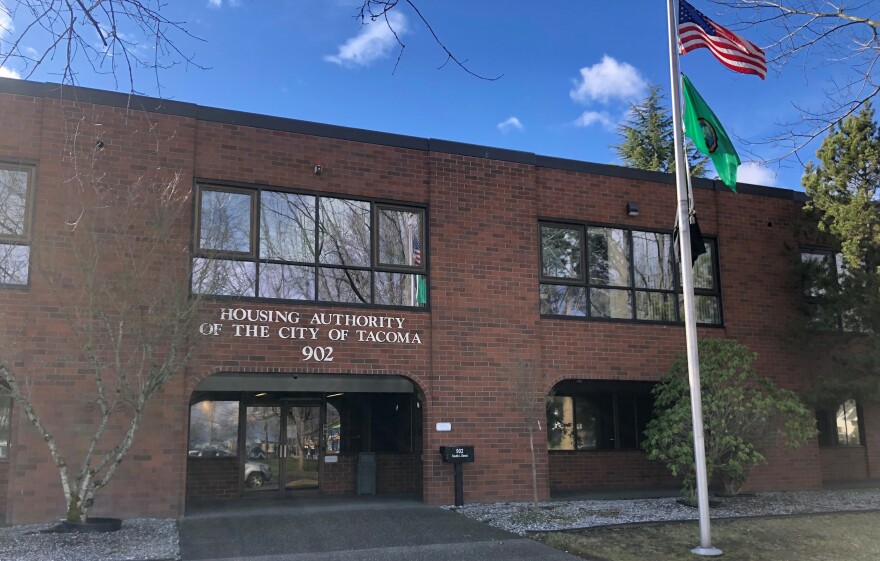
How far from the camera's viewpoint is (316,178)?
532 inches

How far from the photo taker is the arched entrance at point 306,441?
48.2 ft

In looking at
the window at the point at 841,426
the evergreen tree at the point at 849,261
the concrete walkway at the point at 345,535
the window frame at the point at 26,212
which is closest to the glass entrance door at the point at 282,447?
the concrete walkway at the point at 345,535

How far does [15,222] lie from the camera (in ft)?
38.0

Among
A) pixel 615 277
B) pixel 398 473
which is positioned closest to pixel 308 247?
pixel 398 473

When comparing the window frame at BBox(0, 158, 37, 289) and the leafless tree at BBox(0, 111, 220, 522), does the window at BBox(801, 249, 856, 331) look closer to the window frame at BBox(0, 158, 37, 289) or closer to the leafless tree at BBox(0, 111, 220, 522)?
the leafless tree at BBox(0, 111, 220, 522)

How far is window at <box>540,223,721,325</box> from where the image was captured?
49.5ft

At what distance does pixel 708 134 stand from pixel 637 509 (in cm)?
640

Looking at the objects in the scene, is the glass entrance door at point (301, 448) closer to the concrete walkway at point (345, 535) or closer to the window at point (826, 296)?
the concrete walkway at point (345, 535)

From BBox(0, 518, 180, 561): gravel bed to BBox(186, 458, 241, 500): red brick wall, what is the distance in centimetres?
376

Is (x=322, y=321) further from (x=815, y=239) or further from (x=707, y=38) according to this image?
(x=815, y=239)

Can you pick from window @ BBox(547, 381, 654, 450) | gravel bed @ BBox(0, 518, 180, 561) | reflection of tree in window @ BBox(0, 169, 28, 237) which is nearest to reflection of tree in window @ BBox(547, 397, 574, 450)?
window @ BBox(547, 381, 654, 450)

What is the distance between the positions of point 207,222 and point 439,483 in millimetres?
5924

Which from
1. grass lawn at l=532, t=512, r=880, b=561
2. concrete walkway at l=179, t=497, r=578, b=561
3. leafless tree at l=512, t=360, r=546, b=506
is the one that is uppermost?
leafless tree at l=512, t=360, r=546, b=506

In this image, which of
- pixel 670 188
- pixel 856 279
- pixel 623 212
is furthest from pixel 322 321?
pixel 856 279
